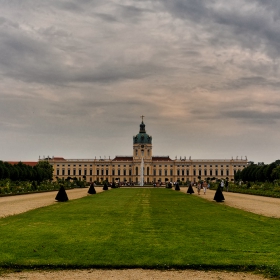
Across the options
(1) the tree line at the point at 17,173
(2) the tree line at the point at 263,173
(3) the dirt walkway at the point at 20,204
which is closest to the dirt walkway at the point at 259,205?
(3) the dirt walkway at the point at 20,204

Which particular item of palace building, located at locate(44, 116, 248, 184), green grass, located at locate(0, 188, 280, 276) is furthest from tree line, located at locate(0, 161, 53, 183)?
palace building, located at locate(44, 116, 248, 184)

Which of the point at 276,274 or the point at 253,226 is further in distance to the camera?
the point at 253,226

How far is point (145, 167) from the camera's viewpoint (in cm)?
13512

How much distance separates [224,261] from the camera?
8.16 meters

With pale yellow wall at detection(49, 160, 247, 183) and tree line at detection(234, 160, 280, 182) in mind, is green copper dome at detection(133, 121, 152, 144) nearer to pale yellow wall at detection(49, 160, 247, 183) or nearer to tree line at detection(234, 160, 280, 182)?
pale yellow wall at detection(49, 160, 247, 183)

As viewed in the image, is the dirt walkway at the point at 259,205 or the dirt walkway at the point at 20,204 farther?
the dirt walkway at the point at 20,204

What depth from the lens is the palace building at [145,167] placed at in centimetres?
13538

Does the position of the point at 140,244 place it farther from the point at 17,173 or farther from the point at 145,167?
the point at 145,167

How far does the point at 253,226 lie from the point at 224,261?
555cm

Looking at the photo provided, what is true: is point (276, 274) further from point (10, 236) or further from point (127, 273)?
point (10, 236)

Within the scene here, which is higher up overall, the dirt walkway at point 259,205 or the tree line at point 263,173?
the tree line at point 263,173

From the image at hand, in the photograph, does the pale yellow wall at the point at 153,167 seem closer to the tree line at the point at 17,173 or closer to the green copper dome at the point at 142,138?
the green copper dome at the point at 142,138

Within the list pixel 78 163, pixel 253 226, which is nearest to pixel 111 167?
pixel 78 163

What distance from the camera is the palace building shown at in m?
135
